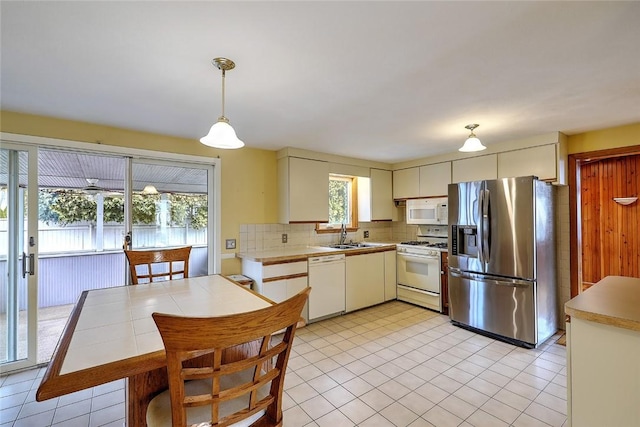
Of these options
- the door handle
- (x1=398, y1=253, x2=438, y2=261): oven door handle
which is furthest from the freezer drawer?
the door handle

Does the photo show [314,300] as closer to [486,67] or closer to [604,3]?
[486,67]

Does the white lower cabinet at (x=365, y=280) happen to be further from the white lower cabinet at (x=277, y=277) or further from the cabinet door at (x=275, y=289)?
the cabinet door at (x=275, y=289)

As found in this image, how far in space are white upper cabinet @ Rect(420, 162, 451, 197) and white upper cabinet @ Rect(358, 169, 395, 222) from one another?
596 mm

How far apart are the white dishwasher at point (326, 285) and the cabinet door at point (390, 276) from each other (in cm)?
82

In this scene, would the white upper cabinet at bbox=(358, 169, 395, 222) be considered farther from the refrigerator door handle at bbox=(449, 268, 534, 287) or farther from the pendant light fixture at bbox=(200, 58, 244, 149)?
the pendant light fixture at bbox=(200, 58, 244, 149)

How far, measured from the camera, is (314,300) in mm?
3545

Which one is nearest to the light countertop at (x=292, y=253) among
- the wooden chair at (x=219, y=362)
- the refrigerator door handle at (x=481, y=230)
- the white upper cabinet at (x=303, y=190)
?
the white upper cabinet at (x=303, y=190)

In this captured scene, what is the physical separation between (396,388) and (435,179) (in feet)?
9.72

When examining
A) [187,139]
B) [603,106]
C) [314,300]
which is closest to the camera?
[603,106]

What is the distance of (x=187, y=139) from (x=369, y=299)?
3.11m

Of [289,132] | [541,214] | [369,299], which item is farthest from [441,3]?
[369,299]

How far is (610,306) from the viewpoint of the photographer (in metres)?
1.38

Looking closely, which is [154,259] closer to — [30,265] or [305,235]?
[30,265]

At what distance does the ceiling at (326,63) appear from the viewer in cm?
131
